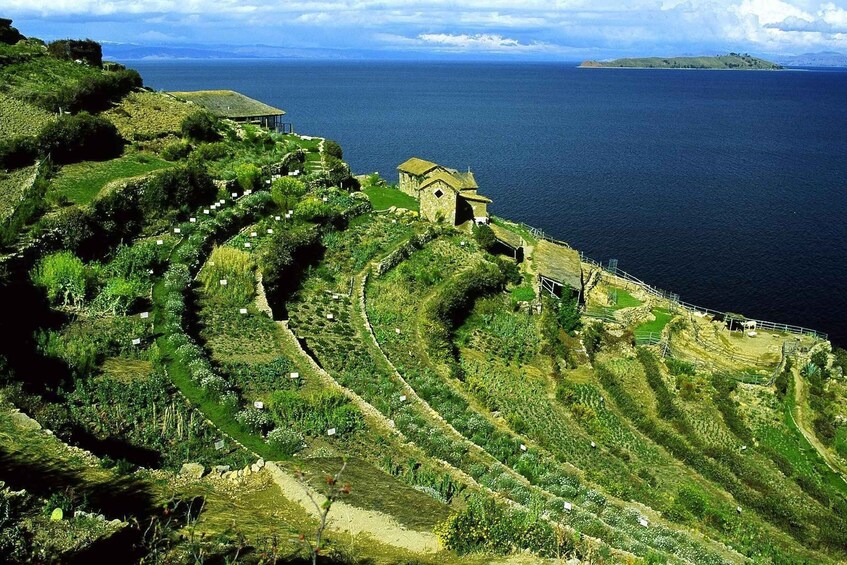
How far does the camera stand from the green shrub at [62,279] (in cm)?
2430

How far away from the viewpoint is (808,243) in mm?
62281

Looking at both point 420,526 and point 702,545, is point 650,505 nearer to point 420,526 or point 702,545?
point 702,545

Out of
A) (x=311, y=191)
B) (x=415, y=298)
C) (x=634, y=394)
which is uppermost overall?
(x=311, y=191)

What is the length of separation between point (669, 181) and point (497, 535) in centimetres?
7874

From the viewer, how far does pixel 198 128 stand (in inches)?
1731

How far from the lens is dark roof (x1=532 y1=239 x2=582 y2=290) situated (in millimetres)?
41562

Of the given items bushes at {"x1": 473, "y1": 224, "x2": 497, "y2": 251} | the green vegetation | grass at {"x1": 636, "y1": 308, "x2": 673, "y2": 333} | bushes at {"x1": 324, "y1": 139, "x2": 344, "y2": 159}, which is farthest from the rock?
bushes at {"x1": 324, "y1": 139, "x2": 344, "y2": 159}

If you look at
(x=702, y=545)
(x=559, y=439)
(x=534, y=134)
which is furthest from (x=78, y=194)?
(x=534, y=134)

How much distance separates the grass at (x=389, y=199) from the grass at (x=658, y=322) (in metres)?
16.5

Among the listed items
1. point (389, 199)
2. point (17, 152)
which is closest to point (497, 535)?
point (17, 152)

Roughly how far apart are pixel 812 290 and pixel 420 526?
47479mm

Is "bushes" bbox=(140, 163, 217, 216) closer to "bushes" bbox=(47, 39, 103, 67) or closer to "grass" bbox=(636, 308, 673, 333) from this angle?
"bushes" bbox=(47, 39, 103, 67)

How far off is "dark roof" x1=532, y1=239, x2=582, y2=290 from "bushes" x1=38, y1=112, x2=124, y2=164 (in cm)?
2556

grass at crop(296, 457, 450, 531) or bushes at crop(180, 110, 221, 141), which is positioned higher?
bushes at crop(180, 110, 221, 141)
